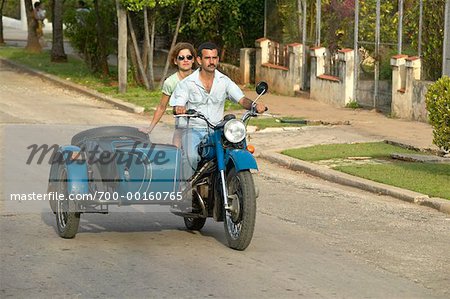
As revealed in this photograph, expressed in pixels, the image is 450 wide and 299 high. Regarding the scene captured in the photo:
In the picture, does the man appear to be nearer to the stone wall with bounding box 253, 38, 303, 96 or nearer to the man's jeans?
the man's jeans

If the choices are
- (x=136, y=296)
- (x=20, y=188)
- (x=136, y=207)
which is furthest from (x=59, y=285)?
(x=20, y=188)

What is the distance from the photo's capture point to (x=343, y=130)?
19.9 metres

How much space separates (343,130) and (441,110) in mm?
5816

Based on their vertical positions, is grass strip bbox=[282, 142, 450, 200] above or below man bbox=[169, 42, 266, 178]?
below

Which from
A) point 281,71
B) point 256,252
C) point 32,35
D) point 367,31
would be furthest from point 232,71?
point 256,252

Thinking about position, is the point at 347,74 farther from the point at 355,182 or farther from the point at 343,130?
the point at 355,182

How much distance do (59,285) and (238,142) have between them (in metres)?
2.13

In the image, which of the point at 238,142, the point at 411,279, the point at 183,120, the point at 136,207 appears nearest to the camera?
the point at 411,279

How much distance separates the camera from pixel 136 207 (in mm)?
12289

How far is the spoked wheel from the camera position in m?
10.1

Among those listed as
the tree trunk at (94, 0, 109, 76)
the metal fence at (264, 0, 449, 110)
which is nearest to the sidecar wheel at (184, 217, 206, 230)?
the metal fence at (264, 0, 449, 110)

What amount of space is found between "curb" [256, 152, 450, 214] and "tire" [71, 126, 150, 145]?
12.4 feet

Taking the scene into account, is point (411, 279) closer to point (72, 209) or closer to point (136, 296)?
point (136, 296)

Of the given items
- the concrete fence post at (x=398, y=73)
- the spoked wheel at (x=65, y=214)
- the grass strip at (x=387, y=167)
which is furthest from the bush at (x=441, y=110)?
the concrete fence post at (x=398, y=73)
